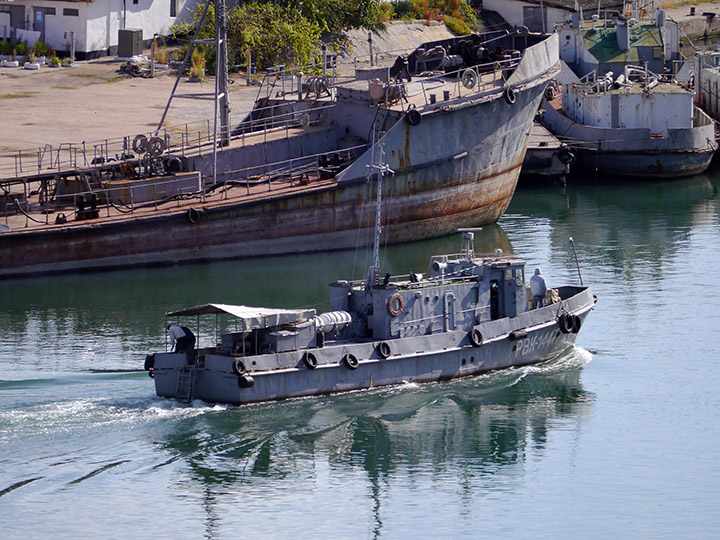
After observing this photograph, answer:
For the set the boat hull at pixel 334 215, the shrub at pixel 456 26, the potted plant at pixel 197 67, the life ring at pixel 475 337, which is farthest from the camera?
the shrub at pixel 456 26

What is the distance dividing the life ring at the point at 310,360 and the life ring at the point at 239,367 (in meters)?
1.52

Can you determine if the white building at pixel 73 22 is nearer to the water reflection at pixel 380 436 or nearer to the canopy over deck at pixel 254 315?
the canopy over deck at pixel 254 315

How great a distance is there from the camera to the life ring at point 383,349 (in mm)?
27047

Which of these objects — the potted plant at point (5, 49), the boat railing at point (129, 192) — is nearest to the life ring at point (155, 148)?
the boat railing at point (129, 192)

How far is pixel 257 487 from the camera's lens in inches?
900

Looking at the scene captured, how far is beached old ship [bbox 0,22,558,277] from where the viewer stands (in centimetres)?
3847

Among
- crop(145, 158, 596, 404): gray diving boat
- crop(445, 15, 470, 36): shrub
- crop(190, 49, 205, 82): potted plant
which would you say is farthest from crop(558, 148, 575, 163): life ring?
crop(445, 15, 470, 36): shrub

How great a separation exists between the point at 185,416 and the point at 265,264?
1474 cm

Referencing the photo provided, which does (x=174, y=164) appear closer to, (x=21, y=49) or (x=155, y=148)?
(x=155, y=148)

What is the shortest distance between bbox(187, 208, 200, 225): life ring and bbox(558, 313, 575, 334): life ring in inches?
538

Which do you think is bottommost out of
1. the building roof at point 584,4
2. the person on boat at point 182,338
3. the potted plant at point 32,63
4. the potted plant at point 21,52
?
the person on boat at point 182,338

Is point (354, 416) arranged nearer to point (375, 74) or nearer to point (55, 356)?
point (55, 356)

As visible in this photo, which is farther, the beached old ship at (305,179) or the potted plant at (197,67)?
the potted plant at (197,67)

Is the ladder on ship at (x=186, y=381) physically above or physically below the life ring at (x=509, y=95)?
below
